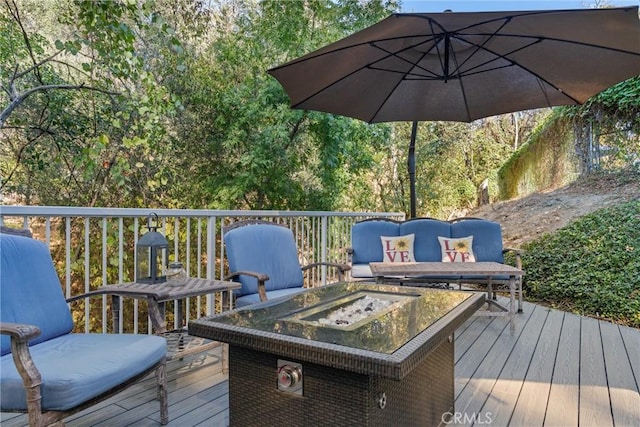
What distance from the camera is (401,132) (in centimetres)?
1066

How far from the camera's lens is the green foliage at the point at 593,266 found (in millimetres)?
4309

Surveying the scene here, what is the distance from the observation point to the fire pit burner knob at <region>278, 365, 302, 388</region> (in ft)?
4.87

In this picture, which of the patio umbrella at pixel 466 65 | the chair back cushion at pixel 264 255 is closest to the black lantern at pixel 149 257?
the chair back cushion at pixel 264 255

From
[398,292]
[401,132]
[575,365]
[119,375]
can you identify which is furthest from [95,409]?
[401,132]

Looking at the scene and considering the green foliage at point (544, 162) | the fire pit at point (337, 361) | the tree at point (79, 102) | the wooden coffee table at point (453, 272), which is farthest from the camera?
the green foliage at point (544, 162)

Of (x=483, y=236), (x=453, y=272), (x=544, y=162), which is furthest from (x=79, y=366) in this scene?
(x=544, y=162)

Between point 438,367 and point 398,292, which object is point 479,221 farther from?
point 438,367

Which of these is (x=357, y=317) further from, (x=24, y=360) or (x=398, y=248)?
(x=398, y=248)

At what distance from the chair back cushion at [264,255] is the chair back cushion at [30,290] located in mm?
1144

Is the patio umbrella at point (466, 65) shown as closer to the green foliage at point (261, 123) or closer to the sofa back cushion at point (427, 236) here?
the sofa back cushion at point (427, 236)

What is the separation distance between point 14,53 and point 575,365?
6.33 m

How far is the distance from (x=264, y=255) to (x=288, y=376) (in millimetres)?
1655

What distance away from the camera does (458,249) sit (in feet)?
15.5

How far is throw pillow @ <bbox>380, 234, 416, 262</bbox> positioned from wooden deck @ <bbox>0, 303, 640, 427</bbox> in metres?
1.33
